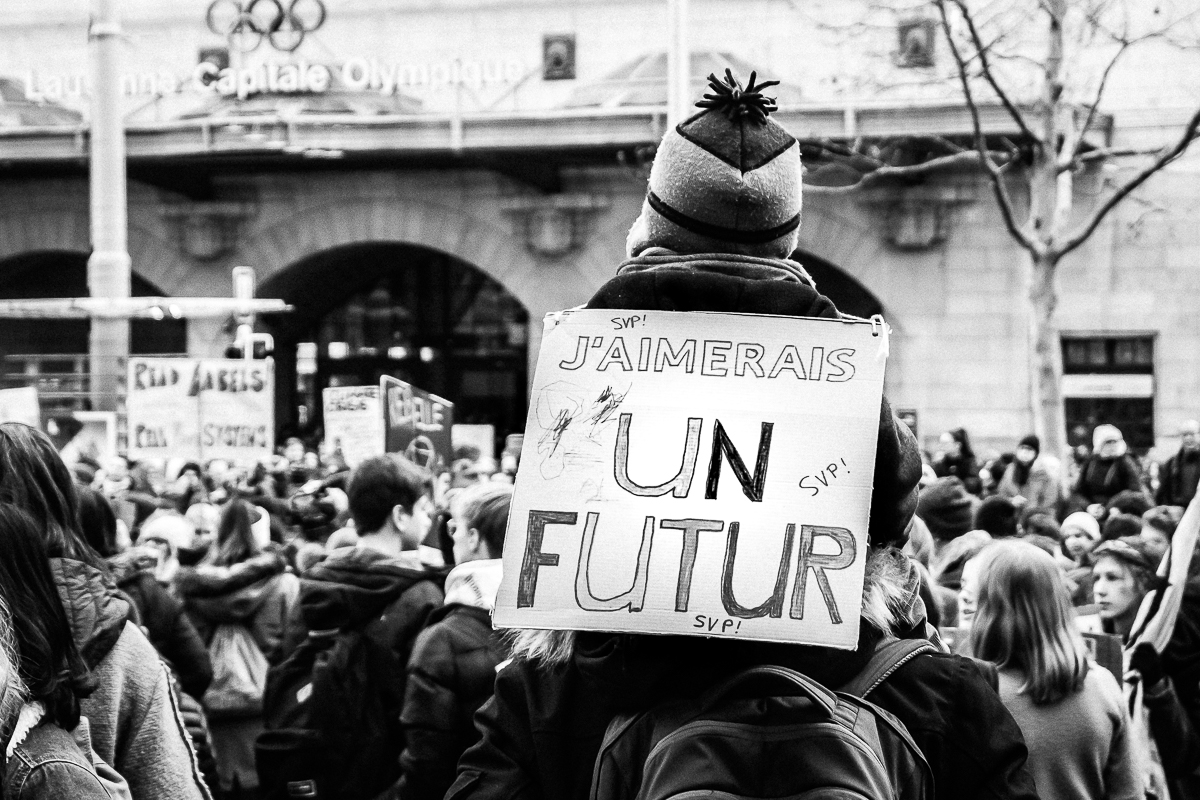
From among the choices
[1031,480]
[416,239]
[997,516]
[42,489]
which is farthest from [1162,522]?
[416,239]

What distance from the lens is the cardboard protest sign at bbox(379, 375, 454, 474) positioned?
41.1ft

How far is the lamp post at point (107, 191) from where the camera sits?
A: 1767 centimetres

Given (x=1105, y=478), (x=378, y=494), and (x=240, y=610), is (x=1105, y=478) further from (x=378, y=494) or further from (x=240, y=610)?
(x=378, y=494)

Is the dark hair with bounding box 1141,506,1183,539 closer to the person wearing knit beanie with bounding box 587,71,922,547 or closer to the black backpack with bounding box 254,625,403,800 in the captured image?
the black backpack with bounding box 254,625,403,800

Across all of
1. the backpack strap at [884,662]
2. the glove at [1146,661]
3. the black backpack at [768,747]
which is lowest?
the glove at [1146,661]

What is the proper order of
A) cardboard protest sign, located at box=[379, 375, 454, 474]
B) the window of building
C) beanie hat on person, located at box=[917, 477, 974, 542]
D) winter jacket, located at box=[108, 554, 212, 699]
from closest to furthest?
1. winter jacket, located at box=[108, 554, 212, 699]
2. beanie hat on person, located at box=[917, 477, 974, 542]
3. cardboard protest sign, located at box=[379, 375, 454, 474]
4. the window of building

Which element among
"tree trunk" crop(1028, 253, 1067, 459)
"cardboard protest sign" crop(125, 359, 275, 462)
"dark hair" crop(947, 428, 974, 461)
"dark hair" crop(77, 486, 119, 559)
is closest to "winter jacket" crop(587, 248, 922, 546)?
"dark hair" crop(77, 486, 119, 559)

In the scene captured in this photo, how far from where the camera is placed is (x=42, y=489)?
382cm

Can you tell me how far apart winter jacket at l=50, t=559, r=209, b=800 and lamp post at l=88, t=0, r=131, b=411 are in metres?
14.4

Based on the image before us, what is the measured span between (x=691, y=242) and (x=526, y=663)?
2.28ft

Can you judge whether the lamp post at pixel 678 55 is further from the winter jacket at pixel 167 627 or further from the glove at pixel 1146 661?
the glove at pixel 1146 661

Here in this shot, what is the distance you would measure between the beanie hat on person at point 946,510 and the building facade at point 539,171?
48.4 ft

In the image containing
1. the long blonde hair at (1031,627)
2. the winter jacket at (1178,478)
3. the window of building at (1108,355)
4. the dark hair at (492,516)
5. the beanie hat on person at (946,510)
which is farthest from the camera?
the window of building at (1108,355)

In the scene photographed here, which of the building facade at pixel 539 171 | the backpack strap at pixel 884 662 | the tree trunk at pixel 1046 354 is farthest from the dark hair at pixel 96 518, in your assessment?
the building facade at pixel 539 171
